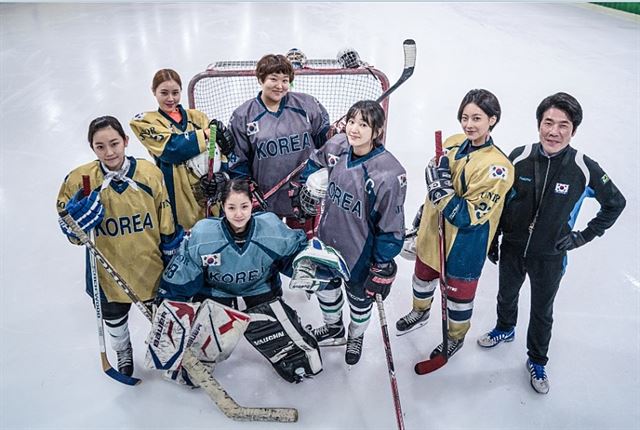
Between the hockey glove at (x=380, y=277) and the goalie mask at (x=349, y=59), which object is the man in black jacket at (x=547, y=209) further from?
the goalie mask at (x=349, y=59)

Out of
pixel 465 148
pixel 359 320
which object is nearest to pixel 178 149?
pixel 359 320

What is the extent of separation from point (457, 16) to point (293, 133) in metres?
6.97

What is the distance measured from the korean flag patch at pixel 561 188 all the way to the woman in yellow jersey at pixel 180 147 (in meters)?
1.24

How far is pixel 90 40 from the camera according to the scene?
21.7ft

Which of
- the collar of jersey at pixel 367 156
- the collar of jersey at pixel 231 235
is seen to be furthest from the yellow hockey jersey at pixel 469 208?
the collar of jersey at pixel 231 235

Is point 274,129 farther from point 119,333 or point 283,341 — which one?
point 119,333

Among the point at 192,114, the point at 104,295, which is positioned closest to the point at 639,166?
the point at 192,114

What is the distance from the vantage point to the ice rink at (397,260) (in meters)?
1.99

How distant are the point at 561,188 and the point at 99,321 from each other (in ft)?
5.62

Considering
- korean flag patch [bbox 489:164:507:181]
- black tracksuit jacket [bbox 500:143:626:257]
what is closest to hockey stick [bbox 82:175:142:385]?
korean flag patch [bbox 489:164:507:181]

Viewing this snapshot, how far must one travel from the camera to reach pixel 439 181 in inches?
72.2

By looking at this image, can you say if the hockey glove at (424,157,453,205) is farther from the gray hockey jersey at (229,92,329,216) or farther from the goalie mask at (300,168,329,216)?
the gray hockey jersey at (229,92,329,216)

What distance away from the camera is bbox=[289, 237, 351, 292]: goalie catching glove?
1863mm

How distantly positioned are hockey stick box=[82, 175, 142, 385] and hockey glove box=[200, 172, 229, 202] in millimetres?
485
